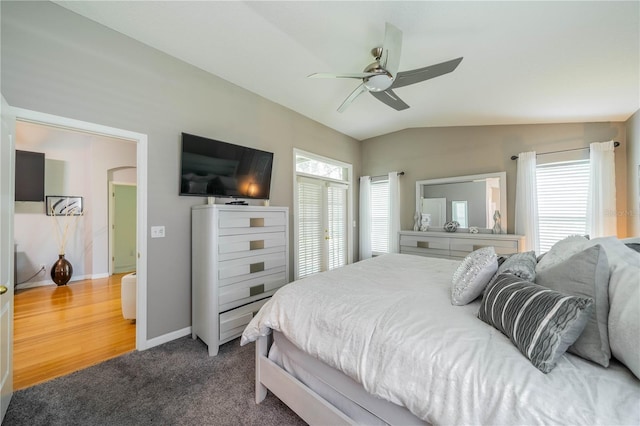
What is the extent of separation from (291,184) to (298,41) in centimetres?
189

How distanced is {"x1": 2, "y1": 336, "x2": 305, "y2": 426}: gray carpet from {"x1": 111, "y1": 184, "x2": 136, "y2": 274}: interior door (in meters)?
3.91

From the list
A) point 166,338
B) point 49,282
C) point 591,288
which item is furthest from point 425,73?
point 49,282

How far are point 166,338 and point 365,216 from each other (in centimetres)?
366

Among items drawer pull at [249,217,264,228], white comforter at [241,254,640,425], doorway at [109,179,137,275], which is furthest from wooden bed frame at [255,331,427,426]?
doorway at [109,179,137,275]

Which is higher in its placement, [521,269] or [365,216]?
[365,216]

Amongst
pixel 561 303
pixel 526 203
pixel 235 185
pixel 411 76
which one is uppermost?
pixel 411 76

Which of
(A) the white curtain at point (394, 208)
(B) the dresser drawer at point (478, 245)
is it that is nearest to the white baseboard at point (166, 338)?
(A) the white curtain at point (394, 208)

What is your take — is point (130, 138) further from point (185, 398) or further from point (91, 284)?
point (91, 284)

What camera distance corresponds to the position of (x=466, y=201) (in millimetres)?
3750

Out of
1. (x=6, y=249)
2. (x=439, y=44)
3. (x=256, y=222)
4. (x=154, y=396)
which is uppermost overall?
(x=439, y=44)

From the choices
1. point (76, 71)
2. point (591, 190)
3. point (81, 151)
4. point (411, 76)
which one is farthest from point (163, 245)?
point (591, 190)

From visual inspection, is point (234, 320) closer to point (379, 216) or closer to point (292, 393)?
point (292, 393)

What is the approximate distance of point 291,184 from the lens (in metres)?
3.65

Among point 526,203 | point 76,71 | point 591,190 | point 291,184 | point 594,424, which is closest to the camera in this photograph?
point 594,424
